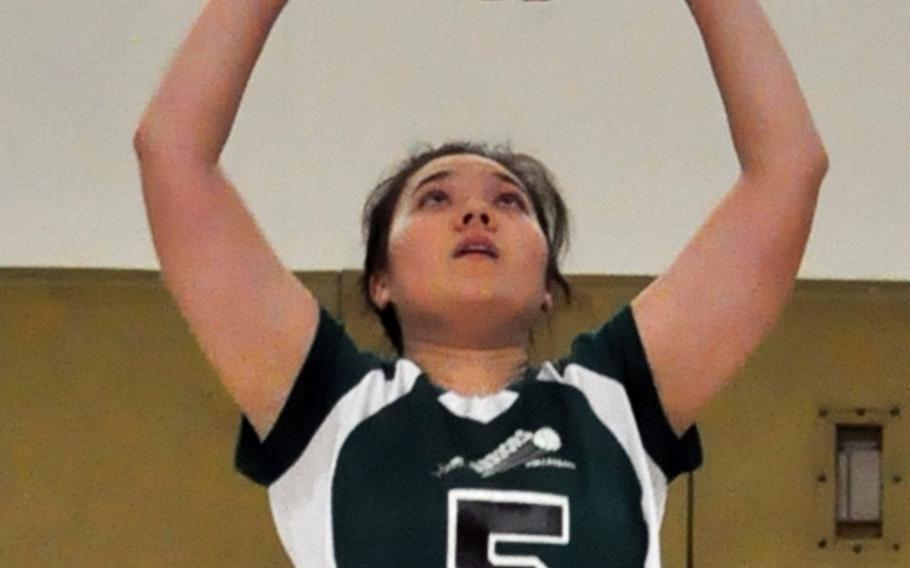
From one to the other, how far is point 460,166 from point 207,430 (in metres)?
0.57

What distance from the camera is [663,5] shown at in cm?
171

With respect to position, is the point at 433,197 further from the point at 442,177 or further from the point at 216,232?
the point at 216,232

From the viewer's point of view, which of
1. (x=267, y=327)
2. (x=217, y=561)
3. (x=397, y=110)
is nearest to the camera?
(x=267, y=327)

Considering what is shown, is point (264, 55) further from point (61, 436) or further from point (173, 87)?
point (173, 87)

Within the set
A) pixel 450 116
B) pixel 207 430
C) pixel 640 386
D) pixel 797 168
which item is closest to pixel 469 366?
pixel 640 386

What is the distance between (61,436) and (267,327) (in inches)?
25.7

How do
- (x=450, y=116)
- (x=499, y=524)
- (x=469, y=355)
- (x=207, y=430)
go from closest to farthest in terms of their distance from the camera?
(x=499, y=524)
(x=469, y=355)
(x=207, y=430)
(x=450, y=116)

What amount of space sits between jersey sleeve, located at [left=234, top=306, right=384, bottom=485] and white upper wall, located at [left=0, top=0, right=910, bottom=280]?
0.65 m

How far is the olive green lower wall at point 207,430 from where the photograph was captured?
59.4 inches

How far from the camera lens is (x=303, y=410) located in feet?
3.11

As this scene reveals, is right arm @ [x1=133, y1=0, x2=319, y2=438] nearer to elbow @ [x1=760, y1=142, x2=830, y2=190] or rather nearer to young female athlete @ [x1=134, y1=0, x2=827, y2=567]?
young female athlete @ [x1=134, y1=0, x2=827, y2=567]

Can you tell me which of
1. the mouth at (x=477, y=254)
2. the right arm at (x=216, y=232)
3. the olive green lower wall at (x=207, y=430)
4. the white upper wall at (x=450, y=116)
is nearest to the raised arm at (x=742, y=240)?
the mouth at (x=477, y=254)

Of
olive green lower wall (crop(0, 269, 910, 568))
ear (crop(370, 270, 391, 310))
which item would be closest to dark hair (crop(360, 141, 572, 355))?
ear (crop(370, 270, 391, 310))

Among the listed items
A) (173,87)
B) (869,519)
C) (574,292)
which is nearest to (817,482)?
(869,519)
